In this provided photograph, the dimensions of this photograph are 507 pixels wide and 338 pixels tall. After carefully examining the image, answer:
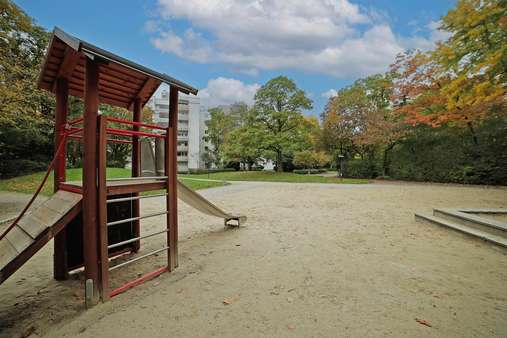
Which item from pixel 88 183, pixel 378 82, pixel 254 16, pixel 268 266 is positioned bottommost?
pixel 268 266

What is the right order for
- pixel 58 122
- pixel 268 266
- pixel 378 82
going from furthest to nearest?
pixel 378 82
pixel 268 266
pixel 58 122

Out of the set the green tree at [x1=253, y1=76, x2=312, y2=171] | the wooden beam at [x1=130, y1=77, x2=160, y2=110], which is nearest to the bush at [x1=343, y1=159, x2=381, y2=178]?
the green tree at [x1=253, y1=76, x2=312, y2=171]

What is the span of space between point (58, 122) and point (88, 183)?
1305 mm

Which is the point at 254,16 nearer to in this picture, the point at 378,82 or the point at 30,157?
the point at 378,82

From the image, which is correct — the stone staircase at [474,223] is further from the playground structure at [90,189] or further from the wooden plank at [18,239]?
the wooden plank at [18,239]

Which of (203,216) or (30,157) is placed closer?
(203,216)

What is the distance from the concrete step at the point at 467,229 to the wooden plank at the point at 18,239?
6.25m

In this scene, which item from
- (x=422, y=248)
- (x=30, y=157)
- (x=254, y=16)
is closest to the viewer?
(x=422, y=248)

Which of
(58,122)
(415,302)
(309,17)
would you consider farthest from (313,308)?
(309,17)

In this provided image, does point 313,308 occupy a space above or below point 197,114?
below

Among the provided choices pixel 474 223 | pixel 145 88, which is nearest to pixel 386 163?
pixel 474 223

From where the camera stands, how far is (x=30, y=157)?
17172 mm

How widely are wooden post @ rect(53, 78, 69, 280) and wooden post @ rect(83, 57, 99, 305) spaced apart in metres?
0.91

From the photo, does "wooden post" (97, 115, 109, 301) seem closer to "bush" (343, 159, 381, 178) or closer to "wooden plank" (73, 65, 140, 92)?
"wooden plank" (73, 65, 140, 92)
